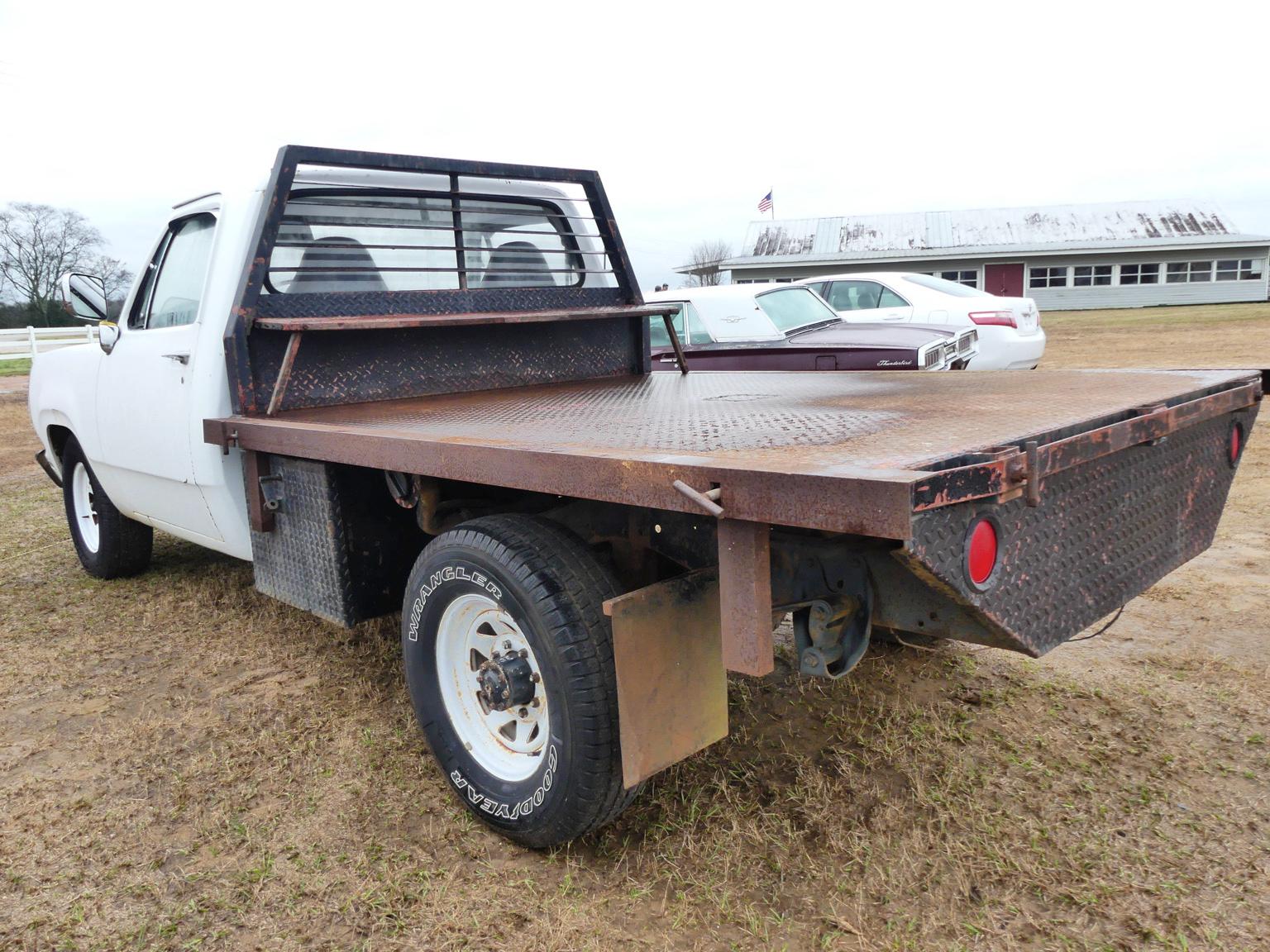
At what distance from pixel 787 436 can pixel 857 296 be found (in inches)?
382

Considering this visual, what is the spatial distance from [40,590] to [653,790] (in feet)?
13.6

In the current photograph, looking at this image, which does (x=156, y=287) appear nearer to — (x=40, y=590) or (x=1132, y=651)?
(x=40, y=590)

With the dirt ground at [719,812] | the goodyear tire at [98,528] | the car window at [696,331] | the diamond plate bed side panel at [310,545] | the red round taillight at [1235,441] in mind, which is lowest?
the dirt ground at [719,812]

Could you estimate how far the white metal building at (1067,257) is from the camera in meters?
35.4

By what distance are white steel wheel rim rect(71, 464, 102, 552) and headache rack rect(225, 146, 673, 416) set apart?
2335mm

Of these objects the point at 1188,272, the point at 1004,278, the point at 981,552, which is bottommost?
the point at 1188,272

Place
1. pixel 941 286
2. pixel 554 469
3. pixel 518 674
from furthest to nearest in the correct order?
1. pixel 941 286
2. pixel 518 674
3. pixel 554 469

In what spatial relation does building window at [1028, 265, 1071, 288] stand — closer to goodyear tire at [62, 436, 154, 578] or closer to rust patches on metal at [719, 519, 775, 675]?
goodyear tire at [62, 436, 154, 578]

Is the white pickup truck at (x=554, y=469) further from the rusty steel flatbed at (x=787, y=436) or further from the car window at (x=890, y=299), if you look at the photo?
the car window at (x=890, y=299)

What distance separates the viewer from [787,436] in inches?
98.4

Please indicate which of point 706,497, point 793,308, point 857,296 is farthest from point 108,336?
point 857,296

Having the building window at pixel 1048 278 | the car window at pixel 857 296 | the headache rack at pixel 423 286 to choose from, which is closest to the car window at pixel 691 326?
the headache rack at pixel 423 286

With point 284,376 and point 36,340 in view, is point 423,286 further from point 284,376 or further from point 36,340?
point 36,340

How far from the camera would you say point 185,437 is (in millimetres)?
3947
